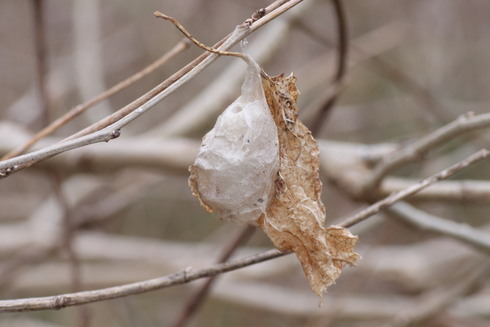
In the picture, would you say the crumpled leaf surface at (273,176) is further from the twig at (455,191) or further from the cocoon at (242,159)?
the twig at (455,191)

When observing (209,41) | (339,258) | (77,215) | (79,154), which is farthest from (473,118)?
(209,41)

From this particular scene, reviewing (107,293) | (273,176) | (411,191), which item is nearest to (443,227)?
(411,191)

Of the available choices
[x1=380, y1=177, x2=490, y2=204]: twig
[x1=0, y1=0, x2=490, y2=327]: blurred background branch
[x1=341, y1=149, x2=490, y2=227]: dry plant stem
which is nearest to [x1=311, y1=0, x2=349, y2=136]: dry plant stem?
[x1=0, y1=0, x2=490, y2=327]: blurred background branch

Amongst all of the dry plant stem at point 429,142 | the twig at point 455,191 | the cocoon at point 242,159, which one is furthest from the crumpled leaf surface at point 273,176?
the twig at point 455,191

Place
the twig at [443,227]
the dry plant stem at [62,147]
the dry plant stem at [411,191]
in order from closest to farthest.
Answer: the dry plant stem at [62,147] < the dry plant stem at [411,191] < the twig at [443,227]

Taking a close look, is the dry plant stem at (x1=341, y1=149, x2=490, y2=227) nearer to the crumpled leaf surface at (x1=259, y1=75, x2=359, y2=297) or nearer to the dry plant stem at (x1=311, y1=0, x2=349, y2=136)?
the crumpled leaf surface at (x1=259, y1=75, x2=359, y2=297)

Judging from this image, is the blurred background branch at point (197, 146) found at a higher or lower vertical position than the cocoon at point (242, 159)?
higher
